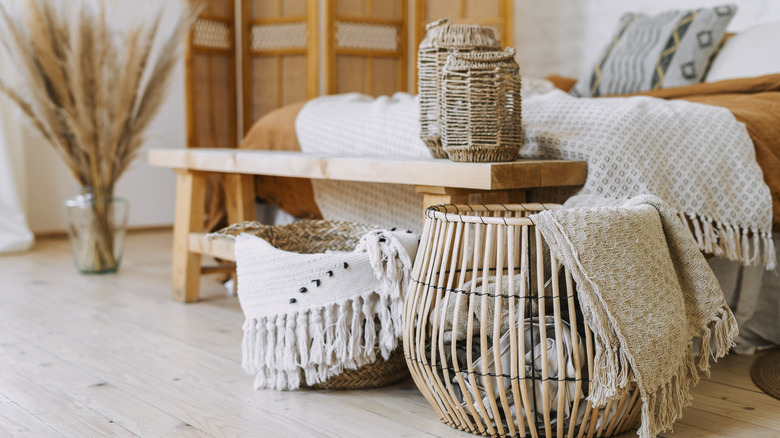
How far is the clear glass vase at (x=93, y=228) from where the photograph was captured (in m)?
2.98

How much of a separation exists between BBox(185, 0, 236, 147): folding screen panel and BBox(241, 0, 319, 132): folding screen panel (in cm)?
8

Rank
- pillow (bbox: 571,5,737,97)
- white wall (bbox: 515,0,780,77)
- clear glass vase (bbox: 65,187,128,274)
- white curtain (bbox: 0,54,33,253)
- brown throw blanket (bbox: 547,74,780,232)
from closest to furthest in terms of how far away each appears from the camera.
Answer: brown throw blanket (bbox: 547,74,780,232)
pillow (bbox: 571,5,737,97)
clear glass vase (bbox: 65,187,128,274)
white curtain (bbox: 0,54,33,253)
white wall (bbox: 515,0,780,77)

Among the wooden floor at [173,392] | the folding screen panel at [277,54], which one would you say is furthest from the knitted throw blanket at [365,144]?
the folding screen panel at [277,54]

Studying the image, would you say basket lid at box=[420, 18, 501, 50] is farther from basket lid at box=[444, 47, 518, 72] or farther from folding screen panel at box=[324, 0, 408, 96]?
folding screen panel at box=[324, 0, 408, 96]

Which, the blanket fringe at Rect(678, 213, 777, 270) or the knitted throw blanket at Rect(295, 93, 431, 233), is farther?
the knitted throw blanket at Rect(295, 93, 431, 233)

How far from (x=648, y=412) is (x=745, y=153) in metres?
0.84

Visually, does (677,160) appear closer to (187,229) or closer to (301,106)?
(301,106)

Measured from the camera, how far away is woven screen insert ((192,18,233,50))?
157 inches

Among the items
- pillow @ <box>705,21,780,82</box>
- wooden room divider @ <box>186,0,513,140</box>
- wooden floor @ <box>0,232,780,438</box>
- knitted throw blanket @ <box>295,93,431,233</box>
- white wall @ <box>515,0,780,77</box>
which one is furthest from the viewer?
wooden room divider @ <box>186,0,513,140</box>

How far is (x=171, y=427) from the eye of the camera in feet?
4.58

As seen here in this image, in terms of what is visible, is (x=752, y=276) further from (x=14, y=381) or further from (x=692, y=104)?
(x=14, y=381)

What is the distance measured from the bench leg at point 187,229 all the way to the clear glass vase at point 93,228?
0.62 meters

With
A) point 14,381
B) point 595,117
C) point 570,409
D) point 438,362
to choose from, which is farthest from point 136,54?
point 570,409

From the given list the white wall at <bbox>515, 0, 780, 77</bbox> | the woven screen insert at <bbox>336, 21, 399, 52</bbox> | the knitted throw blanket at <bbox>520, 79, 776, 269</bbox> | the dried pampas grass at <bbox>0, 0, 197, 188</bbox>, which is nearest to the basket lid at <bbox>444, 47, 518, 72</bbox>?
the knitted throw blanket at <bbox>520, 79, 776, 269</bbox>
